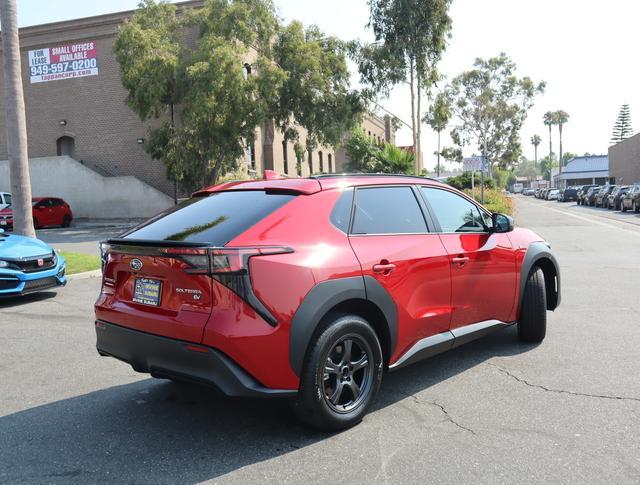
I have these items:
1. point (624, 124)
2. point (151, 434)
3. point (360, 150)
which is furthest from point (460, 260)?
point (624, 124)

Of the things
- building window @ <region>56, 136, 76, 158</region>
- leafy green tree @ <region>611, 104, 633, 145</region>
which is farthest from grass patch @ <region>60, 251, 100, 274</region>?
leafy green tree @ <region>611, 104, 633, 145</region>

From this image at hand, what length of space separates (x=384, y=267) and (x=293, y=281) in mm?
804

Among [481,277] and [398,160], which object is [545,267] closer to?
[481,277]

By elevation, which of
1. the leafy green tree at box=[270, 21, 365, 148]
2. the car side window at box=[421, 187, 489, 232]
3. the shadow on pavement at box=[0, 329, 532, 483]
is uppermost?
the leafy green tree at box=[270, 21, 365, 148]

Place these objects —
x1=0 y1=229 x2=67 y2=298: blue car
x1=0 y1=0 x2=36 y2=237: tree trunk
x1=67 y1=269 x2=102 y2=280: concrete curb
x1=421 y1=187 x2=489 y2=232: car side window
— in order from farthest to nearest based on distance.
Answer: x1=0 y1=0 x2=36 y2=237: tree trunk < x1=67 y1=269 x2=102 y2=280: concrete curb < x1=0 y1=229 x2=67 y2=298: blue car < x1=421 y1=187 x2=489 y2=232: car side window

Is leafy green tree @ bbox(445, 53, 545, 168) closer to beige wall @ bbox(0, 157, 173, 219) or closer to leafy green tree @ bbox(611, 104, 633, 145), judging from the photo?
beige wall @ bbox(0, 157, 173, 219)

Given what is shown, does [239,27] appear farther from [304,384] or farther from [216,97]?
[304,384]

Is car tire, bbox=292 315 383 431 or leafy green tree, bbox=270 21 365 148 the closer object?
car tire, bbox=292 315 383 431

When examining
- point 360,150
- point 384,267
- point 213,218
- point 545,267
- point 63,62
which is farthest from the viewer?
point 360,150

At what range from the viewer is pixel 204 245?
3.46 metres

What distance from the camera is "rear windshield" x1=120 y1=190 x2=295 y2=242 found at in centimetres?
364

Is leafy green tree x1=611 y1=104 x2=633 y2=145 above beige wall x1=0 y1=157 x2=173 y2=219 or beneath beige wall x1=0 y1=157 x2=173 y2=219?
above

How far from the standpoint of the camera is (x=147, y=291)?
378cm

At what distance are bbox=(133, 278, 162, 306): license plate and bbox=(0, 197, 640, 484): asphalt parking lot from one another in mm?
892
